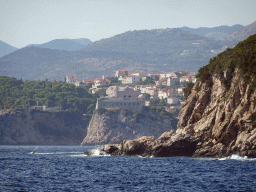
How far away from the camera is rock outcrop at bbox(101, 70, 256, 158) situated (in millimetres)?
56719

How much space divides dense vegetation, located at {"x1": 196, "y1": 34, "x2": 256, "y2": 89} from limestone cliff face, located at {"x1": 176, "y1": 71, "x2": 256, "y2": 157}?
0.74 meters

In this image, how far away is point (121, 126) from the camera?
161 m

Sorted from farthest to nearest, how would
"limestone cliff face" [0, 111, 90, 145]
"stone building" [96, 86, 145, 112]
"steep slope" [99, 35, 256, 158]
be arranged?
1. "stone building" [96, 86, 145, 112]
2. "limestone cliff face" [0, 111, 90, 145]
3. "steep slope" [99, 35, 256, 158]

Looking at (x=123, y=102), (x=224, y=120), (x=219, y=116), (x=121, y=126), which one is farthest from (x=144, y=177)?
(x=123, y=102)

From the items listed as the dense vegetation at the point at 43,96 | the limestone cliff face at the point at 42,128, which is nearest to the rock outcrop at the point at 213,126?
the limestone cliff face at the point at 42,128

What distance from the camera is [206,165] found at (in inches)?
1983

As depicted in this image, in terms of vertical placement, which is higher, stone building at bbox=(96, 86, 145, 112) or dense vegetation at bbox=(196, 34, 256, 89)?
dense vegetation at bbox=(196, 34, 256, 89)

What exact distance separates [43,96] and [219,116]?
13424 centimetres

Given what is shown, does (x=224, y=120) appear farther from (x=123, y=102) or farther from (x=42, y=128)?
(x=123, y=102)

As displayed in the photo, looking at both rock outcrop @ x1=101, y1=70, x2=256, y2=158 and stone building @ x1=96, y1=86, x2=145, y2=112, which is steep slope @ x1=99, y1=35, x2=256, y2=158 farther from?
stone building @ x1=96, y1=86, x2=145, y2=112

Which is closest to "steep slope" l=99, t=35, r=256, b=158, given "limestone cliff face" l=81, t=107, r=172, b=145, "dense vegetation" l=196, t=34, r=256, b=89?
"dense vegetation" l=196, t=34, r=256, b=89

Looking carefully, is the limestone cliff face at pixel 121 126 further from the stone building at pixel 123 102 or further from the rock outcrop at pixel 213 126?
the rock outcrop at pixel 213 126

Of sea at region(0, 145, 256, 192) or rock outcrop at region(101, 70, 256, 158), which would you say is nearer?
sea at region(0, 145, 256, 192)

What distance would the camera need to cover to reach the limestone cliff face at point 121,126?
15712 centimetres
